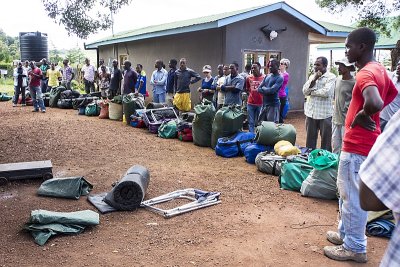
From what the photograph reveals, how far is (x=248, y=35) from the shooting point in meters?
11.7

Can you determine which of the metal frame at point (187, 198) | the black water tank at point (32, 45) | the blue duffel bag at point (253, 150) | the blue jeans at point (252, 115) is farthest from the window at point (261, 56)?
the black water tank at point (32, 45)

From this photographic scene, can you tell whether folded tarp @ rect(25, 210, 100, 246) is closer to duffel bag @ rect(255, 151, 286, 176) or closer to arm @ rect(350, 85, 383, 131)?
arm @ rect(350, 85, 383, 131)

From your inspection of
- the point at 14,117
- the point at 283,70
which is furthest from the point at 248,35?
the point at 14,117

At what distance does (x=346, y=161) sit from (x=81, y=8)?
7.98 metres

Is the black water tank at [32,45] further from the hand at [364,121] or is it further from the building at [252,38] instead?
the hand at [364,121]

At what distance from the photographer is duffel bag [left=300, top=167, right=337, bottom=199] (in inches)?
186

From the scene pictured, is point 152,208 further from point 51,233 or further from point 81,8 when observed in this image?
point 81,8

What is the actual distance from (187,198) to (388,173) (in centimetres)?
392

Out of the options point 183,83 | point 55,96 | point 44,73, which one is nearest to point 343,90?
point 183,83

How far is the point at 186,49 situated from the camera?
13031 millimetres

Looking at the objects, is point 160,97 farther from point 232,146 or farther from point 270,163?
point 270,163

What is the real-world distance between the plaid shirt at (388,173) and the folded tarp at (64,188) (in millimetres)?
4170

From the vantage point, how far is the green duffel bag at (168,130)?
8719mm

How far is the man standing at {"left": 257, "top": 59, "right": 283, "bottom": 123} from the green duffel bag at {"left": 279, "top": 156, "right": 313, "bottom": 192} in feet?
6.92
